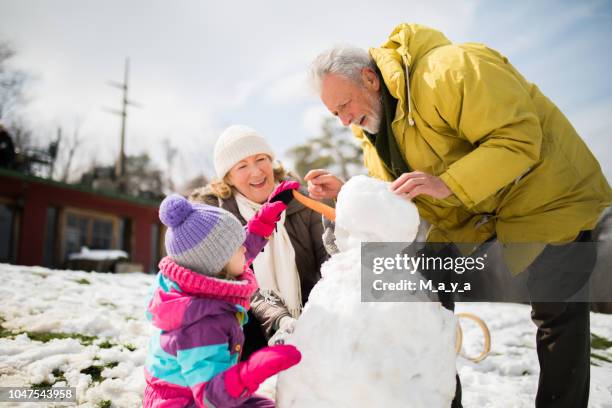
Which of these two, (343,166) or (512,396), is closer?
(512,396)

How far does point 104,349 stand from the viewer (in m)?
2.94

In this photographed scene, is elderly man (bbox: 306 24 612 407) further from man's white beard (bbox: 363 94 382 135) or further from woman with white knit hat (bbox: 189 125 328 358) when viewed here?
woman with white knit hat (bbox: 189 125 328 358)

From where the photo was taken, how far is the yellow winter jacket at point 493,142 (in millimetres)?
1641

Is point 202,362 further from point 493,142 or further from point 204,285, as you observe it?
point 493,142

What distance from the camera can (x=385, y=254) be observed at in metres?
1.54

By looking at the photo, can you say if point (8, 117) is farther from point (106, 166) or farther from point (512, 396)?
point (512, 396)

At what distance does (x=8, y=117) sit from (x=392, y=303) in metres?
18.1

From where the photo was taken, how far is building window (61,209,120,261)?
473 inches

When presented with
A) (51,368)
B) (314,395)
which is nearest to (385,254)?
(314,395)

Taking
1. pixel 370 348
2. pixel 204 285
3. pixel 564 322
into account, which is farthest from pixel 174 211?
pixel 564 322

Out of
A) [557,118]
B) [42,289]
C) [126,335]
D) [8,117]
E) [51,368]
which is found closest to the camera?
[557,118]

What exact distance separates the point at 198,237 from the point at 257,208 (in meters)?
0.95

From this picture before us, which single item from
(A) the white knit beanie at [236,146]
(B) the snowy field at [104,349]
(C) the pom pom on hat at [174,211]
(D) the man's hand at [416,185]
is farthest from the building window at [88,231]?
(D) the man's hand at [416,185]

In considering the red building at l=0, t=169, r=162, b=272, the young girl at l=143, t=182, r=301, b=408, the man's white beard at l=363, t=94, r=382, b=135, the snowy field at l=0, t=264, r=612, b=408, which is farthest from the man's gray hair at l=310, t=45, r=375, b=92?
the red building at l=0, t=169, r=162, b=272
